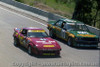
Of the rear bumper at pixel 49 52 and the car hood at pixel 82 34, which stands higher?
the car hood at pixel 82 34

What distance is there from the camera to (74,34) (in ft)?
61.2

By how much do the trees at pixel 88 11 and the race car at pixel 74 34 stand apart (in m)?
12.2

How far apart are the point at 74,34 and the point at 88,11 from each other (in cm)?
1711

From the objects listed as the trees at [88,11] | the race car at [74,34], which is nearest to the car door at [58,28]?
the race car at [74,34]

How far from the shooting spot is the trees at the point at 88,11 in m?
33.8

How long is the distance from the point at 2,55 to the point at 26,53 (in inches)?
53.9

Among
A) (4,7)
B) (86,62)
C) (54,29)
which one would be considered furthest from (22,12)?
(86,62)

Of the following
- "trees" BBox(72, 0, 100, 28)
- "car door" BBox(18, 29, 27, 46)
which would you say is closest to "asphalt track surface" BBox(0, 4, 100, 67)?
"car door" BBox(18, 29, 27, 46)

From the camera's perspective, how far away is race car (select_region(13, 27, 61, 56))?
15406 mm

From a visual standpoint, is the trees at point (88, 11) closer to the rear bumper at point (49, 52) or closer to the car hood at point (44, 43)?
the car hood at point (44, 43)

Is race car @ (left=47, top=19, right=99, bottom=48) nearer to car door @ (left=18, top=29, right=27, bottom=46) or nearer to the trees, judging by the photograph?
car door @ (left=18, top=29, right=27, bottom=46)

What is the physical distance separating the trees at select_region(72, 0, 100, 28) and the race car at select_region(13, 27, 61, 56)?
634 inches

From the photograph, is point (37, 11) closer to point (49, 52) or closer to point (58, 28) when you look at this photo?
point (58, 28)

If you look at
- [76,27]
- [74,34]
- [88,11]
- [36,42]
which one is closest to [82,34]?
[74,34]
